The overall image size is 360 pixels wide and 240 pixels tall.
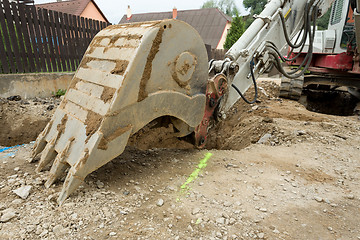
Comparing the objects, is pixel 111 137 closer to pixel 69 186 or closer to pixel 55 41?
pixel 69 186

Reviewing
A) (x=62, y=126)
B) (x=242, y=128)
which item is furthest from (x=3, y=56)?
(x=242, y=128)

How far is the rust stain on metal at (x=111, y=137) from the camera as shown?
6.46ft

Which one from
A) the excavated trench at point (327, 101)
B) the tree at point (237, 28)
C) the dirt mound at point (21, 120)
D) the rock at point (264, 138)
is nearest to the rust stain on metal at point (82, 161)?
the rock at point (264, 138)

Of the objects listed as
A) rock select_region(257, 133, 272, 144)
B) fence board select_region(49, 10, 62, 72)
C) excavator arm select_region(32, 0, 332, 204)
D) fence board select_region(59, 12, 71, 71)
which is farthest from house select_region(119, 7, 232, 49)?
excavator arm select_region(32, 0, 332, 204)

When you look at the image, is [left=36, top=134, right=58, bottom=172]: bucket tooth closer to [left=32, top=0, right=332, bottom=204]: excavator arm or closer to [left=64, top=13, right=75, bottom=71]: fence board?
[left=32, top=0, right=332, bottom=204]: excavator arm

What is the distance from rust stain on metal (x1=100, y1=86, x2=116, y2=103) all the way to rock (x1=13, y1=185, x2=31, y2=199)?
3.18ft

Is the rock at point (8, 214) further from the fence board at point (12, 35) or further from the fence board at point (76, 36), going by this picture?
the fence board at point (76, 36)

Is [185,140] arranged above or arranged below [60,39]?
below

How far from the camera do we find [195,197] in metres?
2.23

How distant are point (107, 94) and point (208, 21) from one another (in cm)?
2728

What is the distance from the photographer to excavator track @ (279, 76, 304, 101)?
6.83 metres

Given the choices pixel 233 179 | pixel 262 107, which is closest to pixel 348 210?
pixel 233 179

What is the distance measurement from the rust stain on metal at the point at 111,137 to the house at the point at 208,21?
74.5 feet

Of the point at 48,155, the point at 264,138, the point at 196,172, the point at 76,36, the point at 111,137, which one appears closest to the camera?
the point at 111,137
